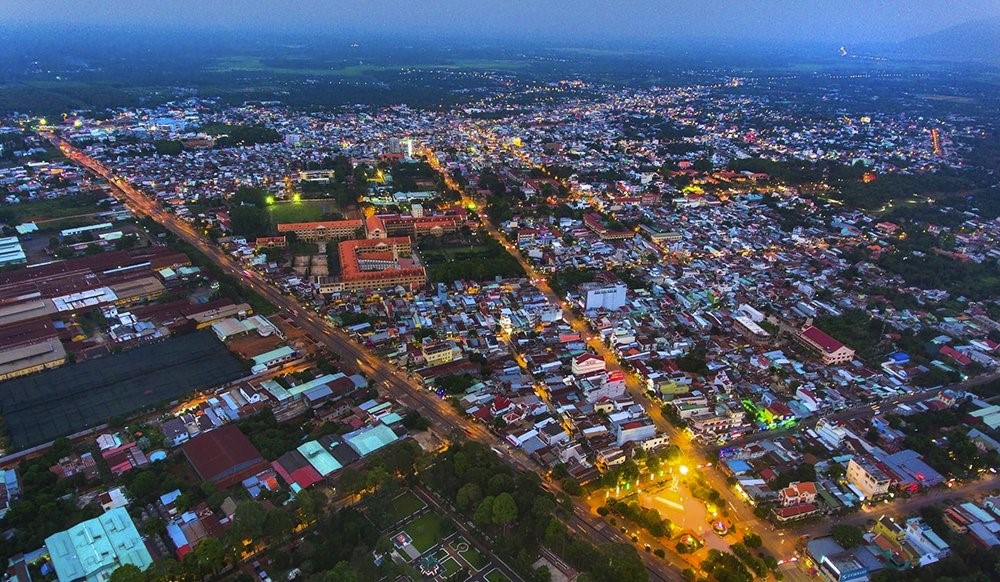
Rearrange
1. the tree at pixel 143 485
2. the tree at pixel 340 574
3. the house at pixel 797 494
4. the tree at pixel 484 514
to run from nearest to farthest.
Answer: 1. the tree at pixel 340 574
2. the tree at pixel 484 514
3. the tree at pixel 143 485
4. the house at pixel 797 494

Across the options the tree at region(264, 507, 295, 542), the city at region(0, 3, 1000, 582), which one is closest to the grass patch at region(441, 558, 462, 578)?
the city at region(0, 3, 1000, 582)

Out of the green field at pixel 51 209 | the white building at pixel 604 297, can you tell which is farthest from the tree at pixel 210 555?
the green field at pixel 51 209

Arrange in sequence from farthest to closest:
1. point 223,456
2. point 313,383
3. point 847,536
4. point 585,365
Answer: point 585,365 → point 313,383 → point 223,456 → point 847,536

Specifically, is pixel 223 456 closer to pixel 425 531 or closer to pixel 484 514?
pixel 425 531

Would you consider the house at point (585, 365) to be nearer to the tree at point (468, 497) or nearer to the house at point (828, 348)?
the tree at point (468, 497)

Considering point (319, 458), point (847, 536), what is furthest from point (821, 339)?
point (319, 458)

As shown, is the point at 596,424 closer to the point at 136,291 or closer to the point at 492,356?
the point at 492,356
